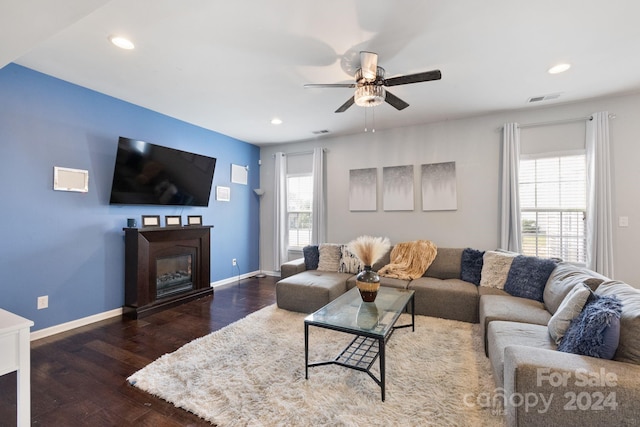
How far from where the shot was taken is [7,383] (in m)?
2.03

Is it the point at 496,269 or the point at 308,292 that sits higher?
the point at 496,269

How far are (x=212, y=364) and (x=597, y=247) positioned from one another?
4499 mm

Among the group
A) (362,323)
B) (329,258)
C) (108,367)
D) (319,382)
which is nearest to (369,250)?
(362,323)

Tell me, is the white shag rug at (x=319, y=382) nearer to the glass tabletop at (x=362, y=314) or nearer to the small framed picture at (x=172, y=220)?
the glass tabletop at (x=362, y=314)

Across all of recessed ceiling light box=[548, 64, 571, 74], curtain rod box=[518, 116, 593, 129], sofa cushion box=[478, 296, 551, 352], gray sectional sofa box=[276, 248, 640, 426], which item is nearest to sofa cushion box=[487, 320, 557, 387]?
gray sectional sofa box=[276, 248, 640, 426]

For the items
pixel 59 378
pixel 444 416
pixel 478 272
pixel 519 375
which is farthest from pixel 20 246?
pixel 478 272

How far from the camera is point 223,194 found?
501cm

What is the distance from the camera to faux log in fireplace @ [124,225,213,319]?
3.40m

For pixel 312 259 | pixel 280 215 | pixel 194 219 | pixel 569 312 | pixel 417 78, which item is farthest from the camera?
pixel 280 215

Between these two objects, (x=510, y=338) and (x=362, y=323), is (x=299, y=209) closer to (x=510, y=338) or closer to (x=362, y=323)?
(x=362, y=323)

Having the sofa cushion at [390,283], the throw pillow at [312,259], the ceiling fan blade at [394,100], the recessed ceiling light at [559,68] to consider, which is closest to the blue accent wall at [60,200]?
the throw pillow at [312,259]

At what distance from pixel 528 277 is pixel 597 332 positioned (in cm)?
165

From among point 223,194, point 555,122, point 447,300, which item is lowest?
point 447,300

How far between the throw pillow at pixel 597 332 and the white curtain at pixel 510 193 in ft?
8.15
